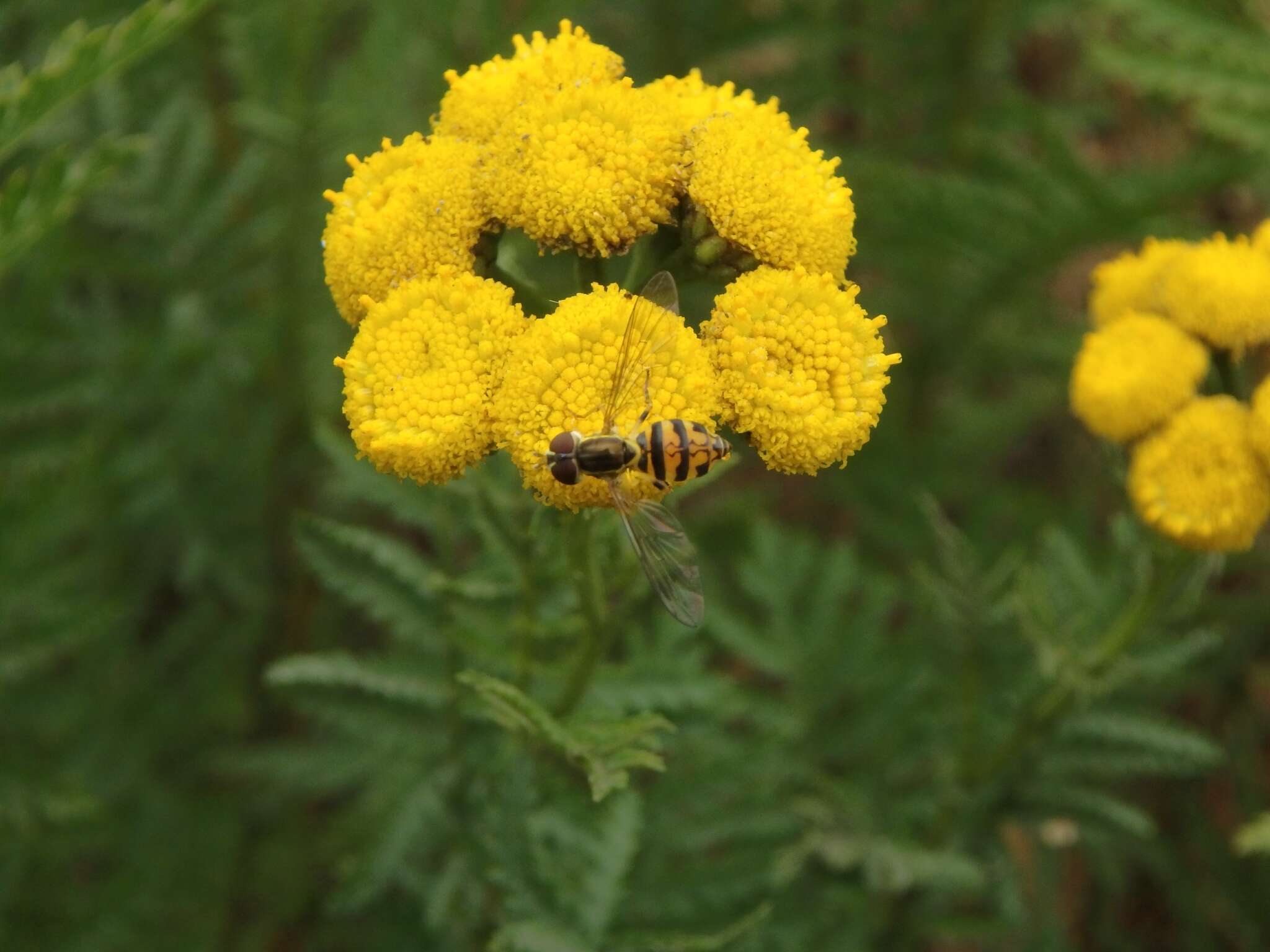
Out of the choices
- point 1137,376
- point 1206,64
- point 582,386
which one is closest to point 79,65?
point 582,386

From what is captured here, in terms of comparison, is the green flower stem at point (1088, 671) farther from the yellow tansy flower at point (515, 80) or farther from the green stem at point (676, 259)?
the yellow tansy flower at point (515, 80)

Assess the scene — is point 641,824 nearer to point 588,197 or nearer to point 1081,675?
point 1081,675

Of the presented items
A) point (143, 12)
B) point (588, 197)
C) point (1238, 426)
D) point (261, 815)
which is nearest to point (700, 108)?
point (588, 197)

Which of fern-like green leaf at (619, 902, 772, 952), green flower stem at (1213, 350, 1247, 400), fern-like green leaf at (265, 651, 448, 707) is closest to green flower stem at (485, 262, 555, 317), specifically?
fern-like green leaf at (265, 651, 448, 707)

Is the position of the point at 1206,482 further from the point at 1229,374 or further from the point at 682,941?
the point at 682,941

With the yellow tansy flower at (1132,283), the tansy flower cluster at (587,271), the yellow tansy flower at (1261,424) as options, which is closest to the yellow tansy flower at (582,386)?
the tansy flower cluster at (587,271)
